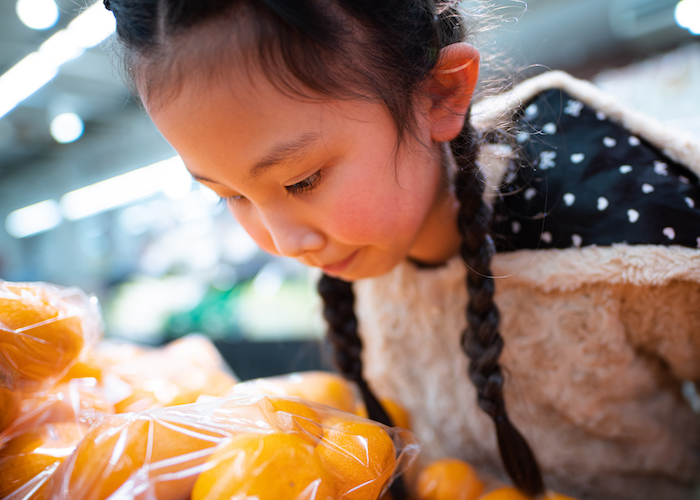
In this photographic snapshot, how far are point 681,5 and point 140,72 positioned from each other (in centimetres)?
185

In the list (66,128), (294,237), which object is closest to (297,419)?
(294,237)

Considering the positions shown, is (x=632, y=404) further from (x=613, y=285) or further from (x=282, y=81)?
(x=282, y=81)

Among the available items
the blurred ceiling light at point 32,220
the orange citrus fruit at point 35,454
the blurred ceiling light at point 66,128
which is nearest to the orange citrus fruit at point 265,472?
the orange citrus fruit at point 35,454

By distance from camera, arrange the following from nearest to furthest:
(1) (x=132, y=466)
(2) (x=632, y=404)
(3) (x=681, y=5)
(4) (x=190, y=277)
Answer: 1. (1) (x=132, y=466)
2. (2) (x=632, y=404)
3. (3) (x=681, y=5)
4. (4) (x=190, y=277)

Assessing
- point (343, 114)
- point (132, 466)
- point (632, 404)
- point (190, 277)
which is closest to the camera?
point (132, 466)

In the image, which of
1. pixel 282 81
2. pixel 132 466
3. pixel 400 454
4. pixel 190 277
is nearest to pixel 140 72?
pixel 282 81

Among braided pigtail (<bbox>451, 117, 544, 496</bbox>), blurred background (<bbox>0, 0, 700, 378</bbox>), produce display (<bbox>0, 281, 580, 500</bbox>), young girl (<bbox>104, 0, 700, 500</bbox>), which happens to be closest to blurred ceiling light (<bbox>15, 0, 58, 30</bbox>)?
blurred background (<bbox>0, 0, 700, 378</bbox>)

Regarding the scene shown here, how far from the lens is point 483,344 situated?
0.59 m

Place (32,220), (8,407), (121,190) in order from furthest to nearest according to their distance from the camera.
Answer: (32,220)
(121,190)
(8,407)

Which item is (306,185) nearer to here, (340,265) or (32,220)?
(340,265)

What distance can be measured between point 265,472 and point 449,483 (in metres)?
0.33

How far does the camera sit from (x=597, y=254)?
613 mm

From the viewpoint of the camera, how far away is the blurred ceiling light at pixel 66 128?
2.33m

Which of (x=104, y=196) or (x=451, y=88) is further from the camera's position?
(x=104, y=196)
